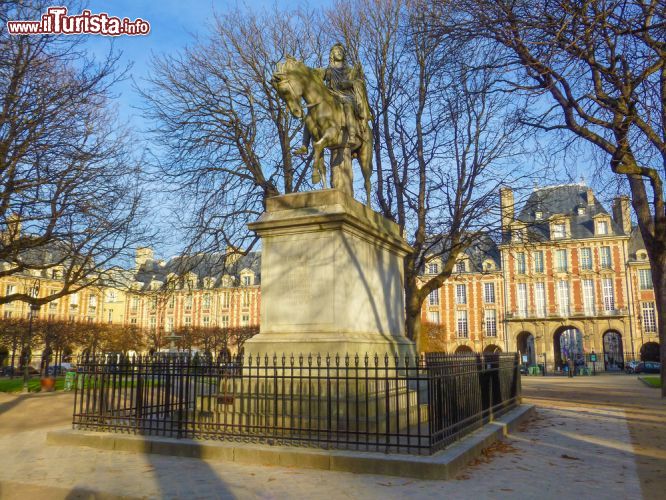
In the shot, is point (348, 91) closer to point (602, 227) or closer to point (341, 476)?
point (341, 476)

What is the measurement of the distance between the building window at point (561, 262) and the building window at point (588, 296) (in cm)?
234

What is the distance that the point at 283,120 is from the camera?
19359 millimetres

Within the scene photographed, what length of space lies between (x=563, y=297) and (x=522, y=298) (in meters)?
4.06

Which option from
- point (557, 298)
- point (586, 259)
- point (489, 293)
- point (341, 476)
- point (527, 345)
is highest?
point (586, 259)

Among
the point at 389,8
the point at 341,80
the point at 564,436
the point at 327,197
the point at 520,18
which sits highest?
the point at 389,8

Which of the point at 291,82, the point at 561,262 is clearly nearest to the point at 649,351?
the point at 561,262

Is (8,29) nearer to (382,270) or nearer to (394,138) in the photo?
(382,270)

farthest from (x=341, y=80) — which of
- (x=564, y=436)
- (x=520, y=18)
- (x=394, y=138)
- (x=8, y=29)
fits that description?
(x=394, y=138)

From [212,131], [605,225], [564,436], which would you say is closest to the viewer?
[564,436]

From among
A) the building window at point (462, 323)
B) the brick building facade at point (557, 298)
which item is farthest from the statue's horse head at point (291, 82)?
the building window at point (462, 323)

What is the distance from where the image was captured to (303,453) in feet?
21.0

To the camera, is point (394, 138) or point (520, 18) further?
point (394, 138)

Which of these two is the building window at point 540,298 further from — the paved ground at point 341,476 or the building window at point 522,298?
the paved ground at point 341,476

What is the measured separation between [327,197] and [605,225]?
58.1 m
